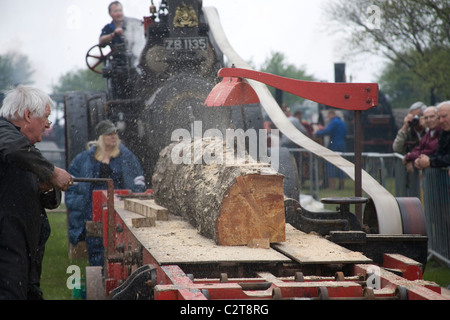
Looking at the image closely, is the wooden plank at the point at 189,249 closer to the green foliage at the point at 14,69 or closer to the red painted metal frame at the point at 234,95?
the red painted metal frame at the point at 234,95

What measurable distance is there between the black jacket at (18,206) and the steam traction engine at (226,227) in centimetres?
51

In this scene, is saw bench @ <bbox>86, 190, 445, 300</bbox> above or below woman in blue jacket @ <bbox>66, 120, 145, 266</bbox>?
below

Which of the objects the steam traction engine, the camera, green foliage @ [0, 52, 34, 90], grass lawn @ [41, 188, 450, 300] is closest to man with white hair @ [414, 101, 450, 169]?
grass lawn @ [41, 188, 450, 300]

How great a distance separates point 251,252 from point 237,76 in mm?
1232

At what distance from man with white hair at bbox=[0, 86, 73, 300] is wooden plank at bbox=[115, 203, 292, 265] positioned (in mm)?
666

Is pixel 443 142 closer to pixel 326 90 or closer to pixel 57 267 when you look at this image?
pixel 326 90

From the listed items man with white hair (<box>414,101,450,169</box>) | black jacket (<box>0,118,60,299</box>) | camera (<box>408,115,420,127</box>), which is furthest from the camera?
camera (<box>408,115,420,127</box>)

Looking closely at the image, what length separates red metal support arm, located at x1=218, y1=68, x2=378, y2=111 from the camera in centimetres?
443

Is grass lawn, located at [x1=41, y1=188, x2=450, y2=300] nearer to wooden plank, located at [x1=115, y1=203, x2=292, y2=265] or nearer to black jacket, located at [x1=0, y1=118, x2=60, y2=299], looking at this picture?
wooden plank, located at [x1=115, y1=203, x2=292, y2=265]

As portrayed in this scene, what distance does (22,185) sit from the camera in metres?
3.54

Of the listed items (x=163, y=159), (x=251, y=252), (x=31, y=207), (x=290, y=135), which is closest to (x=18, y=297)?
(x=31, y=207)

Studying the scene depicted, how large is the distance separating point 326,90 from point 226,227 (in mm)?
1139

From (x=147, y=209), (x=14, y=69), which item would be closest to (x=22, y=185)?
(x=147, y=209)

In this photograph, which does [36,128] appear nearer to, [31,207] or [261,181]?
[31,207]
